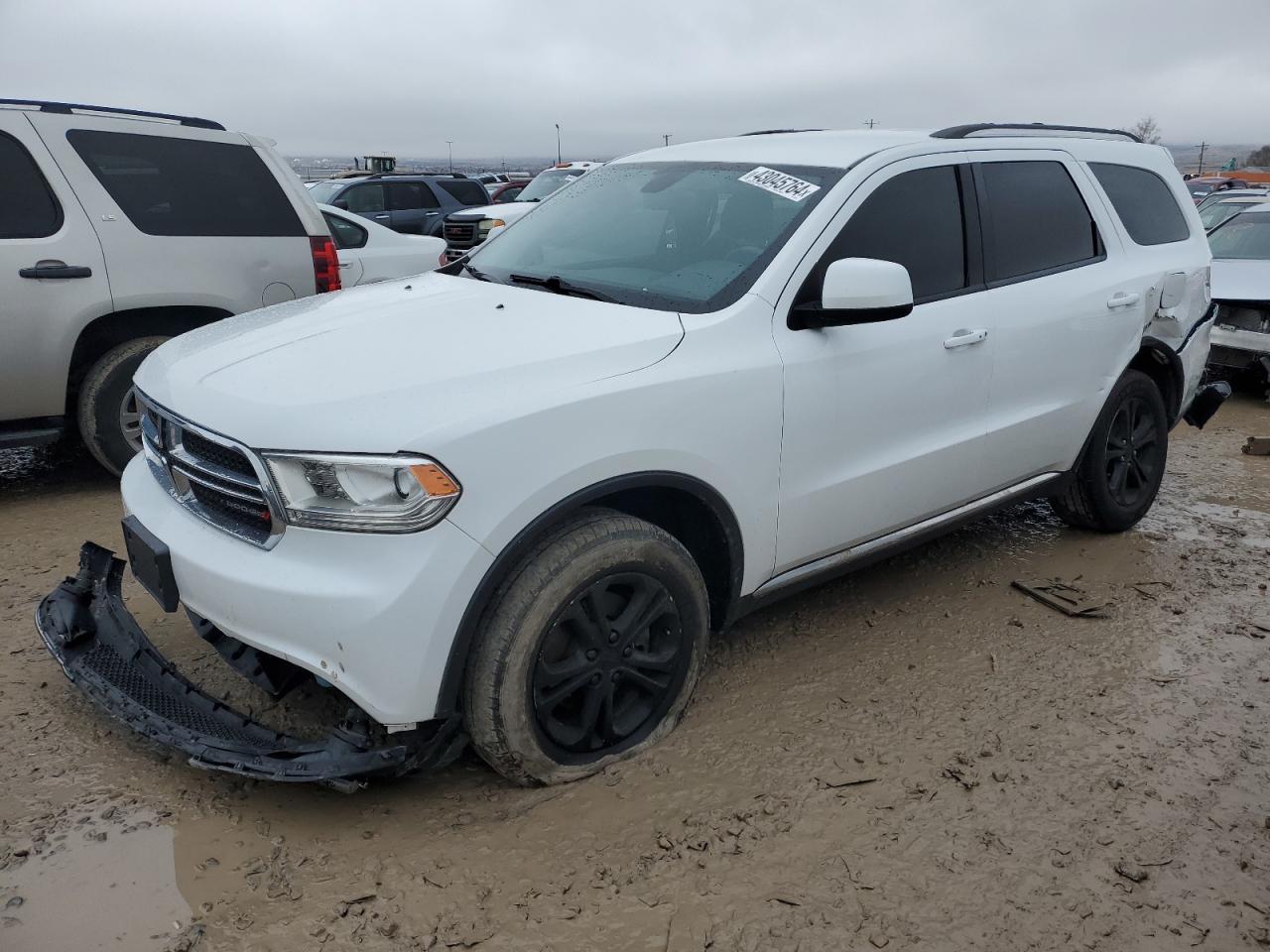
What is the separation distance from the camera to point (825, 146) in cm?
359

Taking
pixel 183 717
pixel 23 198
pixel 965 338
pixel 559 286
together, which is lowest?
pixel 183 717

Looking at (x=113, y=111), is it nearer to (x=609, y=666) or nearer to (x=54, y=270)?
(x=54, y=270)

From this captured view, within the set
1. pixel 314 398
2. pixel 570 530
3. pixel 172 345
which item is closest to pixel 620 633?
pixel 570 530

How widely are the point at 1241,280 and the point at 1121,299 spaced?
5055 millimetres

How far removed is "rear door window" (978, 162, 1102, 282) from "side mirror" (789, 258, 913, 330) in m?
0.98

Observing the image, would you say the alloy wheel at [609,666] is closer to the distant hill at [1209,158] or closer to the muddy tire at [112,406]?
the muddy tire at [112,406]

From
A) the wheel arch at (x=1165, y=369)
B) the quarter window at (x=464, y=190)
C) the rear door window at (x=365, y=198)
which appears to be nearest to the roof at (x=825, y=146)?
the wheel arch at (x=1165, y=369)

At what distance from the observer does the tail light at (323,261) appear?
571 centimetres

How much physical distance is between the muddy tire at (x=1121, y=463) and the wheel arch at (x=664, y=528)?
7.11 feet

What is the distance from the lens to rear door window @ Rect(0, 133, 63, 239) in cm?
476

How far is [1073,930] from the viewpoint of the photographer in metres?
2.30

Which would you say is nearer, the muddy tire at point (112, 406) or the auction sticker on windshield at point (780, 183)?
the auction sticker on windshield at point (780, 183)

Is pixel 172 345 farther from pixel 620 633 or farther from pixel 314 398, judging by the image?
pixel 620 633

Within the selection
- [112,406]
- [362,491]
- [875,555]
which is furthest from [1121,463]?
[112,406]
